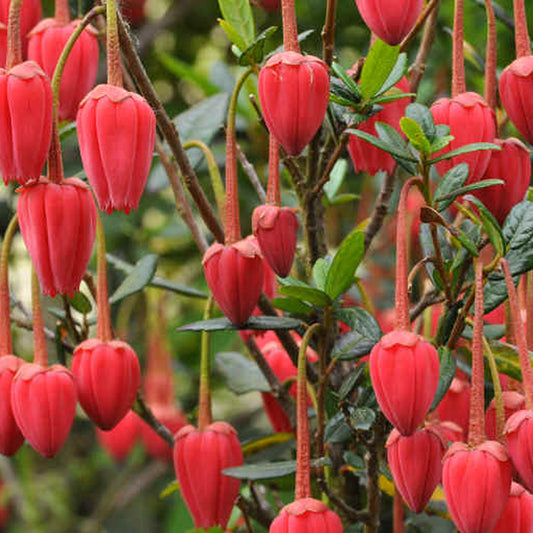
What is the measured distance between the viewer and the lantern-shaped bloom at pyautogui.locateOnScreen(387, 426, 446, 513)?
76 cm

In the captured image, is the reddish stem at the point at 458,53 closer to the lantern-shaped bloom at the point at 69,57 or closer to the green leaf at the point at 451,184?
the green leaf at the point at 451,184

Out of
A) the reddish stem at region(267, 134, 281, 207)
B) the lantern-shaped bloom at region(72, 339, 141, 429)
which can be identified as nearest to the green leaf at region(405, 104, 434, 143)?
the reddish stem at region(267, 134, 281, 207)

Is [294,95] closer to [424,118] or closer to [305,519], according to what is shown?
[424,118]

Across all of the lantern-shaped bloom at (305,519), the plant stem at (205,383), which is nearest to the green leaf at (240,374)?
the plant stem at (205,383)

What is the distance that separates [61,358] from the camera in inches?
41.6

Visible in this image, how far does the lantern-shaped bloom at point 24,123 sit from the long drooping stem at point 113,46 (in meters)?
0.05

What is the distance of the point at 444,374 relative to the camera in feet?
2.69

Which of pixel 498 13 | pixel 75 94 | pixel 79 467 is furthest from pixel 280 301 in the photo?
pixel 79 467

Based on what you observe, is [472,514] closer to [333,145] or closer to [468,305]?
[468,305]

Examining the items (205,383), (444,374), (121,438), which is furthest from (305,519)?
(121,438)

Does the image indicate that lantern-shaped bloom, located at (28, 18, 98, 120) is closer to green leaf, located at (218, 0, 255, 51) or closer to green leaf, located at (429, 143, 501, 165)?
green leaf, located at (218, 0, 255, 51)

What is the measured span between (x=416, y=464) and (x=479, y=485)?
0.07 m

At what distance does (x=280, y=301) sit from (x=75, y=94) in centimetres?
26

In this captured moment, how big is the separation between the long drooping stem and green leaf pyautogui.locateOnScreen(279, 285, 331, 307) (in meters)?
0.21
